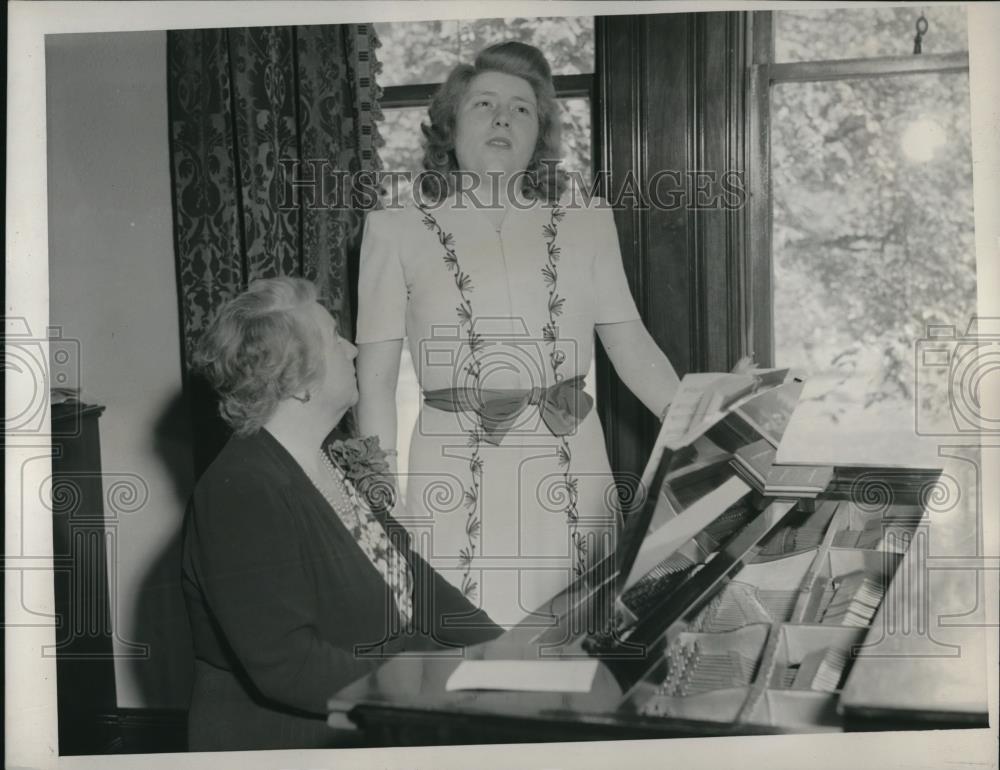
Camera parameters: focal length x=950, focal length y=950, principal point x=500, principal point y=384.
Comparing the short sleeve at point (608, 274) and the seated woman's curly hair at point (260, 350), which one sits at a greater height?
the short sleeve at point (608, 274)

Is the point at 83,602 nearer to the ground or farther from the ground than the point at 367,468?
nearer to the ground

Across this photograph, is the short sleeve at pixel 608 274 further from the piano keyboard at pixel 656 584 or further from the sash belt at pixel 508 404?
the piano keyboard at pixel 656 584

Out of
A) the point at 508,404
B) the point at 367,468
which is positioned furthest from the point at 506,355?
the point at 367,468

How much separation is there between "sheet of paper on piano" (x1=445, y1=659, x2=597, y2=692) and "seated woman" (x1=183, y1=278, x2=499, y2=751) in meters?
0.08

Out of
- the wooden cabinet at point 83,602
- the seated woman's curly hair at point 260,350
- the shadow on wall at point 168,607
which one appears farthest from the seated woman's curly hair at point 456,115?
the wooden cabinet at point 83,602

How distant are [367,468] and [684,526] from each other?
0.82 meters

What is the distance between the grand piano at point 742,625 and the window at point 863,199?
8.5 inches

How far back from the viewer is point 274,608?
2.35 metres

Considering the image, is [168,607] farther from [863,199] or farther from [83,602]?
[863,199]

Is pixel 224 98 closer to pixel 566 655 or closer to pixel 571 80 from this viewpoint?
pixel 571 80

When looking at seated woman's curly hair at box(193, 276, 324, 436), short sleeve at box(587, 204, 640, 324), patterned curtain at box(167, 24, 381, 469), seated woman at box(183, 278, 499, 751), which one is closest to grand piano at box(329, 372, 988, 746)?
seated woman at box(183, 278, 499, 751)

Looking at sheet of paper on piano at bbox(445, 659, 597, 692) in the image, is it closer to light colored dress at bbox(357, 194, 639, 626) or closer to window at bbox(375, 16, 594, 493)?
light colored dress at bbox(357, 194, 639, 626)

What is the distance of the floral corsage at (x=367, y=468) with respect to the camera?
2428 millimetres

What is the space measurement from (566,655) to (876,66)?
5.66ft
